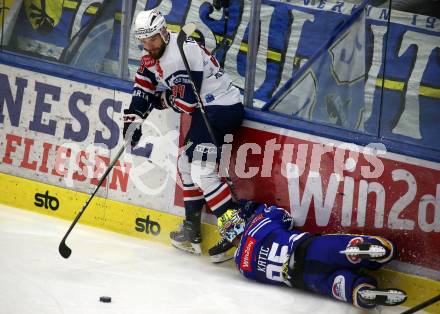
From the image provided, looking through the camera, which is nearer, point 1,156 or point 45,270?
point 45,270

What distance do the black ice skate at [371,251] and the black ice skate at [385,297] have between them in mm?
184

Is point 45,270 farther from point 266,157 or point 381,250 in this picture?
point 381,250

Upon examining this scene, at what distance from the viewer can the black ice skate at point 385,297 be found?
4770 millimetres

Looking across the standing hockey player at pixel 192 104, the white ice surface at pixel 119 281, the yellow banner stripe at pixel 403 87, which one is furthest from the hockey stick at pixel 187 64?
the yellow banner stripe at pixel 403 87

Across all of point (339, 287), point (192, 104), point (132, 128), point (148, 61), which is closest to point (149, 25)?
point (148, 61)

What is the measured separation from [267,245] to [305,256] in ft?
0.86

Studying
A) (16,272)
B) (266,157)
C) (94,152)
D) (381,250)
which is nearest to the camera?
(381,250)

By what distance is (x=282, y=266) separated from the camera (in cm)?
518

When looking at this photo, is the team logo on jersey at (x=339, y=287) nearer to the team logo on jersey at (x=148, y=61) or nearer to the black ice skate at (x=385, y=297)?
the black ice skate at (x=385, y=297)

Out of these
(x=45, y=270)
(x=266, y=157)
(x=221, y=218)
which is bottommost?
(x=45, y=270)

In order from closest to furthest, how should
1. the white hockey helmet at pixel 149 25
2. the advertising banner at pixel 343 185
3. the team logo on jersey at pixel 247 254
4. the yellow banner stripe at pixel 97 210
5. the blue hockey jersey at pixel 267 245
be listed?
1. the advertising banner at pixel 343 185
2. the blue hockey jersey at pixel 267 245
3. the team logo on jersey at pixel 247 254
4. the white hockey helmet at pixel 149 25
5. the yellow banner stripe at pixel 97 210

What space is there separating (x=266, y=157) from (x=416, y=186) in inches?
37.0

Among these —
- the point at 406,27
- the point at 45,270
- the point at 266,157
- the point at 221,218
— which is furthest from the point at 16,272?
the point at 406,27

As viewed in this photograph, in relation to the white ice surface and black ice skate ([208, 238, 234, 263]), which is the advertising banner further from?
the white ice surface
